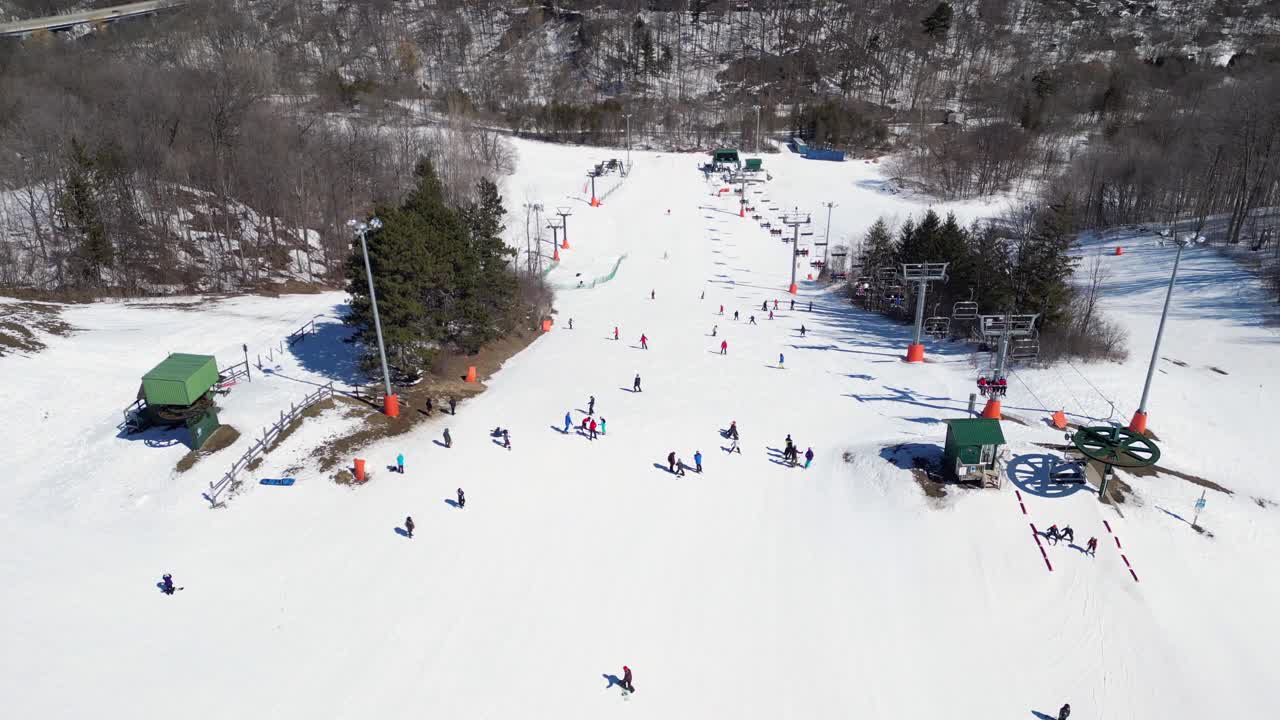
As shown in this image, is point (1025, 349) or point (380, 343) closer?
point (380, 343)

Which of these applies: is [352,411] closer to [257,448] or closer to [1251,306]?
[257,448]

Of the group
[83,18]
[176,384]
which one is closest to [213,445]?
[176,384]

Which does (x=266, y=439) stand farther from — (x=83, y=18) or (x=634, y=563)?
(x=83, y=18)

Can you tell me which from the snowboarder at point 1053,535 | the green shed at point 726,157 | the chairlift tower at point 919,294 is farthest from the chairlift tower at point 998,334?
the green shed at point 726,157

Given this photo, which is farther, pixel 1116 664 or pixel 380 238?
pixel 380 238

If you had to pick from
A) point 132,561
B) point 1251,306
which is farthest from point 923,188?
point 132,561

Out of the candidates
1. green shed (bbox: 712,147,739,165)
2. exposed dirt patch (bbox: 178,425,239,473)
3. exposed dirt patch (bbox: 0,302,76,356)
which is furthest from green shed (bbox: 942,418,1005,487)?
green shed (bbox: 712,147,739,165)

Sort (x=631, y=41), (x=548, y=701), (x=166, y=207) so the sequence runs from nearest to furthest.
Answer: (x=548, y=701) → (x=166, y=207) → (x=631, y=41)
